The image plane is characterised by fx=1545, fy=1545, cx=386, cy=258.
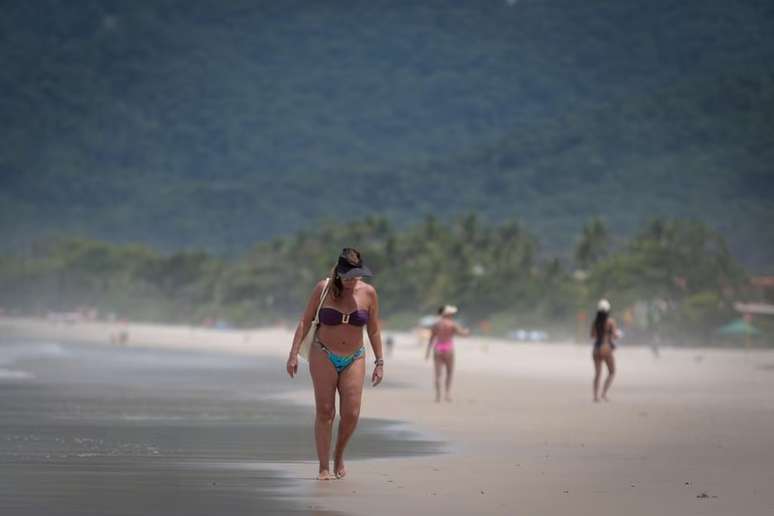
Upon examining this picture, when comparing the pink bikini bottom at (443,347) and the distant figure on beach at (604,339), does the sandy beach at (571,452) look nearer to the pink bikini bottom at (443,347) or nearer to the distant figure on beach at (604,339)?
the distant figure on beach at (604,339)

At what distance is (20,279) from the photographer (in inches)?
6506

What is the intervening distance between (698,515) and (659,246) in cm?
6656

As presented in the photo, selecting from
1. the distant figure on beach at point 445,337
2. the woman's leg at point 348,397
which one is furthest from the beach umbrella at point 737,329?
the woman's leg at point 348,397

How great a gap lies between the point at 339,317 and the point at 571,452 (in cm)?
377

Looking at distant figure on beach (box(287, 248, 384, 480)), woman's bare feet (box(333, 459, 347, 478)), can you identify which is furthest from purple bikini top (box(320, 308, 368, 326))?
woman's bare feet (box(333, 459, 347, 478))

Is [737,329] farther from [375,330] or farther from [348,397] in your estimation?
[348,397]

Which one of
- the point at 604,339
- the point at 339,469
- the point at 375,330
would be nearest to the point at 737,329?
the point at 604,339

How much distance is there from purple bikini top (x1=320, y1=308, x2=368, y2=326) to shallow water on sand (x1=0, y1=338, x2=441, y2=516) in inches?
49.6

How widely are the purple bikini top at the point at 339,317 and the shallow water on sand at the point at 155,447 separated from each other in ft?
4.13

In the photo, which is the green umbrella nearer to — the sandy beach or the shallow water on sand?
the sandy beach

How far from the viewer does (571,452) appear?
14703 millimetres

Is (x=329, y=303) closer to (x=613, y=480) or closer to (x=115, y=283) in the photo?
(x=613, y=480)

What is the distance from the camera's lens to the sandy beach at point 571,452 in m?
10.7

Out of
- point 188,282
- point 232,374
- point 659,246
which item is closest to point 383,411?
point 232,374
